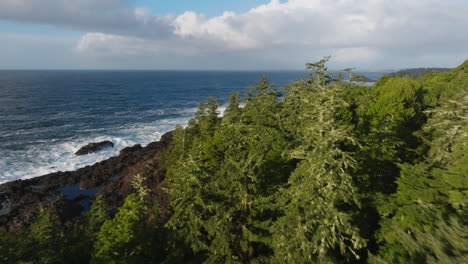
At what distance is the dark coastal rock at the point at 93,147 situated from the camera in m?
41.8

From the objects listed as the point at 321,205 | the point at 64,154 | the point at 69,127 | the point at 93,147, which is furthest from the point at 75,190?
the point at 321,205

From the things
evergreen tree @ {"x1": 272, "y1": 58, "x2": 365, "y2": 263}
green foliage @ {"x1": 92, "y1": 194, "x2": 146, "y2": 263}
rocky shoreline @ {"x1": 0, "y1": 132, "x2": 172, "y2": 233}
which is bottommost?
rocky shoreline @ {"x1": 0, "y1": 132, "x2": 172, "y2": 233}

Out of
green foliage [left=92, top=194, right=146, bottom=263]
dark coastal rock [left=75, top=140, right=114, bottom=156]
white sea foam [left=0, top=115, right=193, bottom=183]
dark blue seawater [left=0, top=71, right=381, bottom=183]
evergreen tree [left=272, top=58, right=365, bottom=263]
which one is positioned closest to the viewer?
evergreen tree [left=272, top=58, right=365, bottom=263]

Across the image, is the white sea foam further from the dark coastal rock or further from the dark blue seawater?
the dark coastal rock

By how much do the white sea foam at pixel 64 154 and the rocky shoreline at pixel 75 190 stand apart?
2.96 meters

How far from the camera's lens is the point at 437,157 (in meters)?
13.2

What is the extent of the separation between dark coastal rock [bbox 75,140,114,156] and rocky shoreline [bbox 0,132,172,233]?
601 centimetres

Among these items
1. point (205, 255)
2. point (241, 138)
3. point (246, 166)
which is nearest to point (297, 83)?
point (241, 138)

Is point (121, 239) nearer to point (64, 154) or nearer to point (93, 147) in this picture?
point (93, 147)

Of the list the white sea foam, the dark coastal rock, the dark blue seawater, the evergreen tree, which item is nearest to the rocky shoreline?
the white sea foam

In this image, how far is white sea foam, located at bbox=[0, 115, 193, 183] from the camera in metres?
34.8

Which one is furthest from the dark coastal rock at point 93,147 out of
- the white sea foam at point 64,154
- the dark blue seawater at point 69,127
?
the dark blue seawater at point 69,127

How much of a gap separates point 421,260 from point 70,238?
597 inches

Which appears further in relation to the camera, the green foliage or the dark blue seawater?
the dark blue seawater
